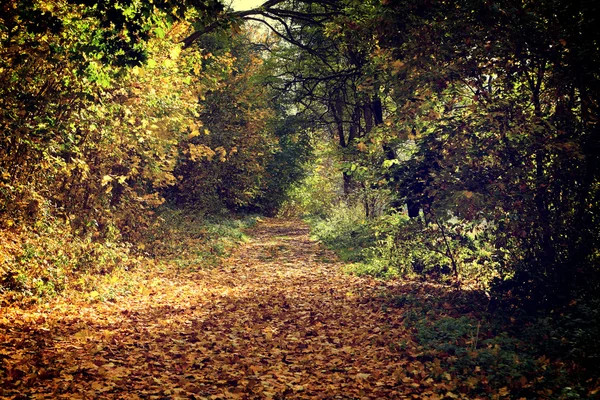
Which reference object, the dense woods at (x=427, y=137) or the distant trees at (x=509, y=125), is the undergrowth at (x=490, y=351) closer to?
the dense woods at (x=427, y=137)

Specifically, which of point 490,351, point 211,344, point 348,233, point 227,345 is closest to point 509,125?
point 490,351

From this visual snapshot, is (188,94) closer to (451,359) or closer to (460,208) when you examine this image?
(460,208)

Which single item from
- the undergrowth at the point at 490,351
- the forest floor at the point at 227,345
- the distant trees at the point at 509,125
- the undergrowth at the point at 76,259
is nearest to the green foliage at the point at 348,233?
the forest floor at the point at 227,345

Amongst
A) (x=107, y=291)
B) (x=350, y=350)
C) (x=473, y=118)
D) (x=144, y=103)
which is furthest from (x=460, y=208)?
(x=144, y=103)

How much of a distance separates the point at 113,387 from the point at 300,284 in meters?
6.78

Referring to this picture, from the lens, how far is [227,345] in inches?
287

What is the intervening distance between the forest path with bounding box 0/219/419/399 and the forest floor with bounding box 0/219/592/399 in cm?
2

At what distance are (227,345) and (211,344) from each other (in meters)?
0.25

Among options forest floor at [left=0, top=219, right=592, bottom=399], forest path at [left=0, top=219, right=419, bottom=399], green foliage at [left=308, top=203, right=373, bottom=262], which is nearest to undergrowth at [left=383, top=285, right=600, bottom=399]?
forest floor at [left=0, top=219, right=592, bottom=399]

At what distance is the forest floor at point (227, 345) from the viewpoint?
5414mm

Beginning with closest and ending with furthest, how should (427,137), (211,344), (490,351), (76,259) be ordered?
(490,351), (211,344), (427,137), (76,259)

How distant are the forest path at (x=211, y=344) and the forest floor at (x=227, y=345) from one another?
0.02 meters

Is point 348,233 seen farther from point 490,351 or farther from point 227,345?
point 490,351

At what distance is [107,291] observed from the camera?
925 centimetres
